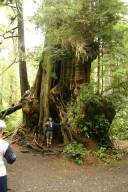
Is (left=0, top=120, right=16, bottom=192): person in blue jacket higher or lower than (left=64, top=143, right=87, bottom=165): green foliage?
higher

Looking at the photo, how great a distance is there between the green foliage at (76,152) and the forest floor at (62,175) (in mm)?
300

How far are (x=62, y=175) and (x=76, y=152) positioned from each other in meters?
3.01

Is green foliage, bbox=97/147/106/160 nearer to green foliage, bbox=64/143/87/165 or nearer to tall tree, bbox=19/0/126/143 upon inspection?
green foliage, bbox=64/143/87/165

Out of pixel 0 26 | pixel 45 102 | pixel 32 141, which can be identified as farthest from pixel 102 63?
pixel 0 26

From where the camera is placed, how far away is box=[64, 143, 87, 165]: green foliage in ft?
51.0

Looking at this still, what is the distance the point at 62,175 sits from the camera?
1297 centimetres

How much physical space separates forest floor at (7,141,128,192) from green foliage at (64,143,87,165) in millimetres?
300

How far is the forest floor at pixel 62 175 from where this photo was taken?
11.0m

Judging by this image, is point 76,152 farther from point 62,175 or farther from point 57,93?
point 57,93

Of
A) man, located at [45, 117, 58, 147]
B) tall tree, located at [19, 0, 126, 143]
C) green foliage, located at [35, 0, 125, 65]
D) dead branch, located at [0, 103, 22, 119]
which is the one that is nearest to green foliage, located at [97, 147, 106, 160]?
tall tree, located at [19, 0, 126, 143]

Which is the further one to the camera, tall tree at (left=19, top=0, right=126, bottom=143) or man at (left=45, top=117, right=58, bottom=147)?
man at (left=45, top=117, right=58, bottom=147)

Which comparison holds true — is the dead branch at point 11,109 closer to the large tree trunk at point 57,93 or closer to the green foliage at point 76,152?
the large tree trunk at point 57,93

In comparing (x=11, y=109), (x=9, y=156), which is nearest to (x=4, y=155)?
(x=9, y=156)

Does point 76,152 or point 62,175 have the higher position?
point 62,175
